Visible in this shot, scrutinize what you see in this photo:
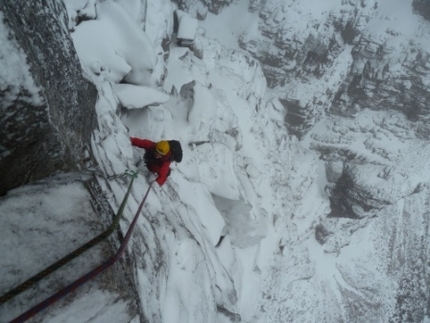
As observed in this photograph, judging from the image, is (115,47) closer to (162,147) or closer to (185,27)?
(162,147)

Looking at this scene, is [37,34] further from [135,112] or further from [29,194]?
[135,112]

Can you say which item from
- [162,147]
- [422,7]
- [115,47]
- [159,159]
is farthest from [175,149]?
[422,7]

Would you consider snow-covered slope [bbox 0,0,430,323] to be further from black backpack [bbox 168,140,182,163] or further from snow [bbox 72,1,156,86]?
black backpack [bbox 168,140,182,163]

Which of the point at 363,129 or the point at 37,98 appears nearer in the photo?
the point at 37,98

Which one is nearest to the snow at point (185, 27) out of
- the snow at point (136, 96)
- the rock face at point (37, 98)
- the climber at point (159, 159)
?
the snow at point (136, 96)

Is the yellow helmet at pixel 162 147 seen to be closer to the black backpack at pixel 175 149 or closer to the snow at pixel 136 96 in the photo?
the black backpack at pixel 175 149
